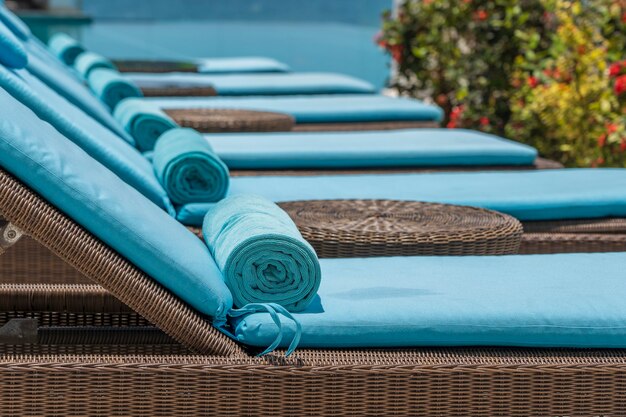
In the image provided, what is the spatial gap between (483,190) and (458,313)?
4.78 ft

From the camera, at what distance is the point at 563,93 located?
5.35 meters

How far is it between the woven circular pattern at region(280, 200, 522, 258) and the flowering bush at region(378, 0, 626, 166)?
6.53ft

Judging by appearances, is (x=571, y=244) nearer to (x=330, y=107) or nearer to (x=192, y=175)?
(x=192, y=175)

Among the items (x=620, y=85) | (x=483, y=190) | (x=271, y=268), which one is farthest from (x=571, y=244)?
(x=620, y=85)

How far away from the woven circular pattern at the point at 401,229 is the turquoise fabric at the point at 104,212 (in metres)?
0.63

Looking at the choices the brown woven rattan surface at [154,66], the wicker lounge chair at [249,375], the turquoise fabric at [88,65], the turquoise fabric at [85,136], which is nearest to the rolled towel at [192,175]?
the turquoise fabric at [85,136]

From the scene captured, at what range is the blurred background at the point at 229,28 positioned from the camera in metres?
14.6

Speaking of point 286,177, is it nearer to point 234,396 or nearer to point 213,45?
point 234,396

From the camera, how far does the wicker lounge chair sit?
191 centimetres

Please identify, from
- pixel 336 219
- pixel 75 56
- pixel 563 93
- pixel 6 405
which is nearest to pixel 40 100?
pixel 336 219

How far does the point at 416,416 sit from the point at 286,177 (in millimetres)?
1804

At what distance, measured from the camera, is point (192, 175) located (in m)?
3.31

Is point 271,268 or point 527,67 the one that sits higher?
point 271,268

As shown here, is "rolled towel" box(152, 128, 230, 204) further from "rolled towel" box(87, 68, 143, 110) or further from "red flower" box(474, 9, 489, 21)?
"red flower" box(474, 9, 489, 21)
